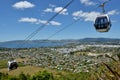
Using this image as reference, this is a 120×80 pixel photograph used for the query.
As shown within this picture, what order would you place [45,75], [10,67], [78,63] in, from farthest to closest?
[78,63]
[45,75]
[10,67]

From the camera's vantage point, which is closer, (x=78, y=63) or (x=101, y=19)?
(x=101, y=19)

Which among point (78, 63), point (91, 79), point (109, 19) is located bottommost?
point (78, 63)

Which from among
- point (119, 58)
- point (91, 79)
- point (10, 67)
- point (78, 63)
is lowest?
point (78, 63)

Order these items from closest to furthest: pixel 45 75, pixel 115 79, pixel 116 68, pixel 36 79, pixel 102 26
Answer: pixel 115 79 < pixel 116 68 < pixel 102 26 < pixel 36 79 < pixel 45 75

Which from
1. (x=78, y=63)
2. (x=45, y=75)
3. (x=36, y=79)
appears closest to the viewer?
(x=36, y=79)

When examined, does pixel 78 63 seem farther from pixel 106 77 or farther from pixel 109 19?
pixel 106 77

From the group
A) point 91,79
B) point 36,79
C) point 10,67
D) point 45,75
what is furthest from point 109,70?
point 45,75

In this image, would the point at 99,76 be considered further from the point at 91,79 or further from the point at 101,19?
the point at 101,19

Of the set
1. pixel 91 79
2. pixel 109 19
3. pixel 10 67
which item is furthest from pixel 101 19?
pixel 91 79

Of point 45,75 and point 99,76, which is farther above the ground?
point 99,76
